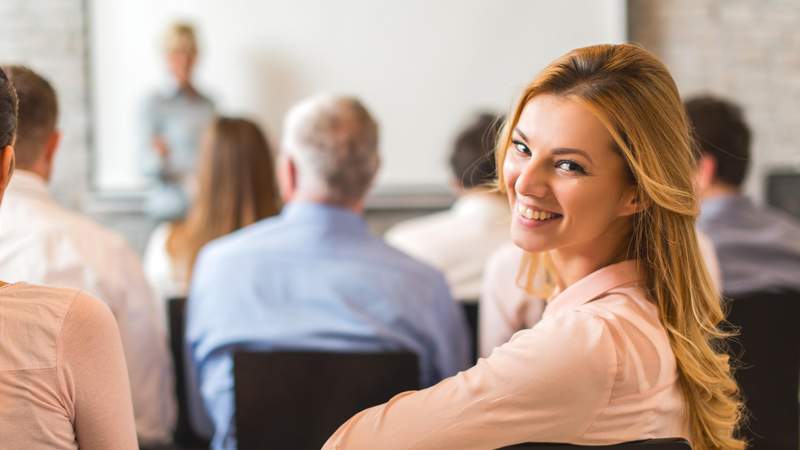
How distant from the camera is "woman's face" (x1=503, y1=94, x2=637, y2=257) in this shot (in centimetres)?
127

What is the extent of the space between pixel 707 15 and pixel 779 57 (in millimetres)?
476

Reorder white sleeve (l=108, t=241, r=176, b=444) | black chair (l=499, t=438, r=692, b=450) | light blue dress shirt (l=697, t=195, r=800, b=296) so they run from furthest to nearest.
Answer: light blue dress shirt (l=697, t=195, r=800, b=296) → white sleeve (l=108, t=241, r=176, b=444) → black chair (l=499, t=438, r=692, b=450)

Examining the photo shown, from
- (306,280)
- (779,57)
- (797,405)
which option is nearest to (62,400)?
(306,280)

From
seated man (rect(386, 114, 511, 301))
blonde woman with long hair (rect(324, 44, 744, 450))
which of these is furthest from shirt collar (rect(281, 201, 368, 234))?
blonde woman with long hair (rect(324, 44, 744, 450))

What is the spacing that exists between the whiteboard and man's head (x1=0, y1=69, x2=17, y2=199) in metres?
4.32

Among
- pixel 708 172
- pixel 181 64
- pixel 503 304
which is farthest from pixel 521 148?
pixel 181 64

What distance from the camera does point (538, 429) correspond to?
3.87ft

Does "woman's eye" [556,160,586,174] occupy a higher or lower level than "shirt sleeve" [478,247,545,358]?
higher

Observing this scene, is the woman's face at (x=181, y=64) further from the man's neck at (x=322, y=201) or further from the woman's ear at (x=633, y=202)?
the woman's ear at (x=633, y=202)

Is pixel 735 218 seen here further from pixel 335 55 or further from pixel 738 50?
pixel 335 55

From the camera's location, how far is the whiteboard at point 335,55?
5504 millimetres

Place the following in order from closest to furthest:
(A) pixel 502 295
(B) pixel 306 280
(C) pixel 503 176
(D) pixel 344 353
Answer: (C) pixel 503 176 → (D) pixel 344 353 → (B) pixel 306 280 → (A) pixel 502 295

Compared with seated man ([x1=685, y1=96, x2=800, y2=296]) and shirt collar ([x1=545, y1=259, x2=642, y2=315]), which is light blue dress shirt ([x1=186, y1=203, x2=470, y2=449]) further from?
seated man ([x1=685, y1=96, x2=800, y2=296])

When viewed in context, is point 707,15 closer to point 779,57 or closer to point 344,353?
point 779,57
